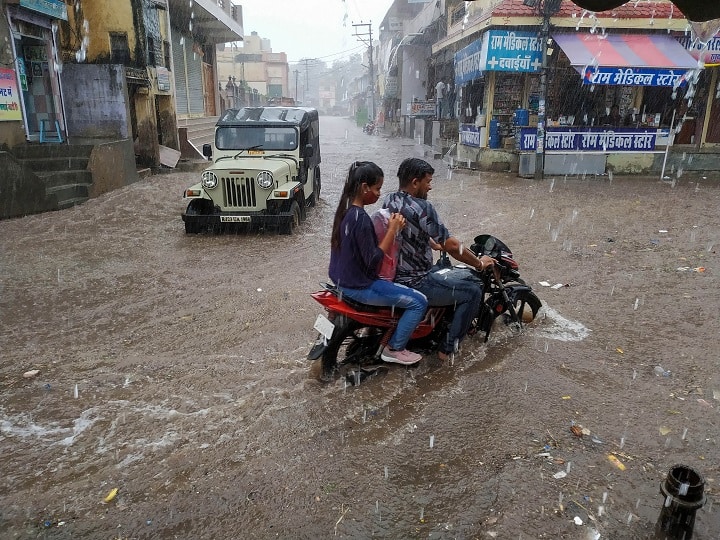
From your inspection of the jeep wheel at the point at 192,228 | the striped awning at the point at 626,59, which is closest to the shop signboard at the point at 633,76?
the striped awning at the point at 626,59

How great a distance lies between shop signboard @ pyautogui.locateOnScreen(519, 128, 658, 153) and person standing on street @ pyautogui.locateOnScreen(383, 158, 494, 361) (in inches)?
499

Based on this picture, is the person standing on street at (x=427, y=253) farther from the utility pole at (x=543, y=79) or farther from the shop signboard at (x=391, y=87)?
the shop signboard at (x=391, y=87)

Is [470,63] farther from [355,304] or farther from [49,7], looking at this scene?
[355,304]

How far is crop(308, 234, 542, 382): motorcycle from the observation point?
389 cm

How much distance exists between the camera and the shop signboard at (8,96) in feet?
37.2

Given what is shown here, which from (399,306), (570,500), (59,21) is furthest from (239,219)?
(59,21)

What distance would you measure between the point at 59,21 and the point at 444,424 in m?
16.2

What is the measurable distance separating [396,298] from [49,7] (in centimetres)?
1392

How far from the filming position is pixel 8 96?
11578mm

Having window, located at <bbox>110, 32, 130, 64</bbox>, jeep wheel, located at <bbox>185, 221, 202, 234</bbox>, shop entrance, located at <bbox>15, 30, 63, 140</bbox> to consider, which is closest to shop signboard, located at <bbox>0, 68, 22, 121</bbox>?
shop entrance, located at <bbox>15, 30, 63, 140</bbox>

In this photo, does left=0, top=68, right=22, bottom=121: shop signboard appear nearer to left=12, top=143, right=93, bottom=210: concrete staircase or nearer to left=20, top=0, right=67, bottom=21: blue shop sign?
left=12, top=143, right=93, bottom=210: concrete staircase

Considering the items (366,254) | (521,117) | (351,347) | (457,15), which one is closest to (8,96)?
(351,347)

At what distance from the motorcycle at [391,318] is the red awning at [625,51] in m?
12.1

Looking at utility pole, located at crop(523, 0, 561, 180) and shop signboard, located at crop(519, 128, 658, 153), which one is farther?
shop signboard, located at crop(519, 128, 658, 153)
